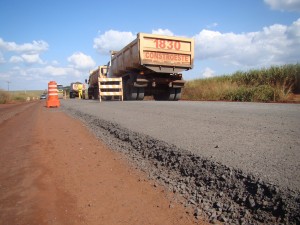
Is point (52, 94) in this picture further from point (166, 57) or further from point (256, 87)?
point (256, 87)

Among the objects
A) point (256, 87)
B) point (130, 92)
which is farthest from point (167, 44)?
point (256, 87)

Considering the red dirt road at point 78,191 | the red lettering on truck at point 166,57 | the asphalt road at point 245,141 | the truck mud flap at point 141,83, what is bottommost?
the red dirt road at point 78,191

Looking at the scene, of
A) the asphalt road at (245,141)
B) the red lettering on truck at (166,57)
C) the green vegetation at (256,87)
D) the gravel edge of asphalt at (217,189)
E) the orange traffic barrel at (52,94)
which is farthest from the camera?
the orange traffic barrel at (52,94)

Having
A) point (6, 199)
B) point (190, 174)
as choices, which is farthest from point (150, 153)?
point (6, 199)

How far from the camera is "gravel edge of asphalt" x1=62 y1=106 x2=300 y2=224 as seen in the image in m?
2.11

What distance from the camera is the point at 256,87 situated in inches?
555

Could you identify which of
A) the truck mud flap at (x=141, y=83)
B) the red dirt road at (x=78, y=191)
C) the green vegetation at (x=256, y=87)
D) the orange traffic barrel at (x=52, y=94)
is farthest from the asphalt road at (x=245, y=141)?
the orange traffic barrel at (x=52, y=94)

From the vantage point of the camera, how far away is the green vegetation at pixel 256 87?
42.9 ft

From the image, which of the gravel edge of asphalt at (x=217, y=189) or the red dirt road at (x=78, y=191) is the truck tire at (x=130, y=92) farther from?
the gravel edge of asphalt at (x=217, y=189)

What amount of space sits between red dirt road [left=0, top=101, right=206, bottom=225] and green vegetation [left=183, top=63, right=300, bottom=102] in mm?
10412

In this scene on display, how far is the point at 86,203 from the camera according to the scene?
2.61 m

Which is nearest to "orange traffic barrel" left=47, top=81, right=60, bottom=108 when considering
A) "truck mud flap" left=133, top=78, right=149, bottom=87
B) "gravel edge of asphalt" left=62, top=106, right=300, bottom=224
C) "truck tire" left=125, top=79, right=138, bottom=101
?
"truck tire" left=125, top=79, right=138, bottom=101

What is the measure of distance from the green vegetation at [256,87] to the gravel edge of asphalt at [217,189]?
1032cm

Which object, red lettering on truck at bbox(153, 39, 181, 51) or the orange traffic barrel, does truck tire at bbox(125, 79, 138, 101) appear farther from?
the orange traffic barrel
